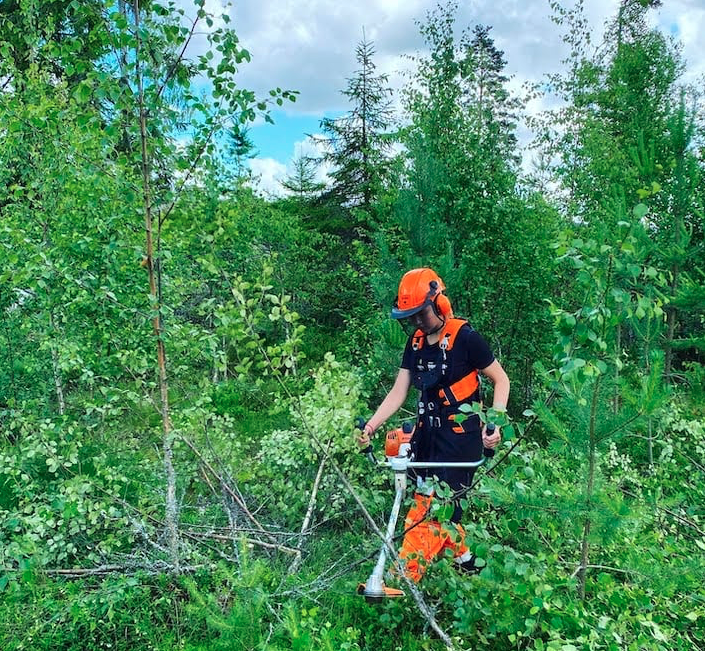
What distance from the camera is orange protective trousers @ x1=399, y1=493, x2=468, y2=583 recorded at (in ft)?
9.33

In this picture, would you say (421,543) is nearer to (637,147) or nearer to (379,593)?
(379,593)

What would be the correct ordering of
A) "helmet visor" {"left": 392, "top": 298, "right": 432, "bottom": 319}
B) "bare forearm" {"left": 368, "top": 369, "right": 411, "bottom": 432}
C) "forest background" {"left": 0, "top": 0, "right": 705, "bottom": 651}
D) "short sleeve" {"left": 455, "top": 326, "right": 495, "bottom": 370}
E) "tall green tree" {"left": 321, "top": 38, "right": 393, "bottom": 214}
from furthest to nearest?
"tall green tree" {"left": 321, "top": 38, "right": 393, "bottom": 214}
"bare forearm" {"left": 368, "top": 369, "right": 411, "bottom": 432}
"short sleeve" {"left": 455, "top": 326, "right": 495, "bottom": 370}
"helmet visor" {"left": 392, "top": 298, "right": 432, "bottom": 319}
"forest background" {"left": 0, "top": 0, "right": 705, "bottom": 651}

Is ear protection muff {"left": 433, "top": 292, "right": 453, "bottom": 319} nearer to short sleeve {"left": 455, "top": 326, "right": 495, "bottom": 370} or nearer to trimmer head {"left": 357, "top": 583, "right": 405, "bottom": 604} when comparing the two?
short sleeve {"left": 455, "top": 326, "right": 495, "bottom": 370}

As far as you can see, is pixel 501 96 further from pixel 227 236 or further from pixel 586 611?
pixel 586 611

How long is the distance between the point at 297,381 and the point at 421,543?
1.22 metres

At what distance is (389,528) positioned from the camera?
2869 millimetres

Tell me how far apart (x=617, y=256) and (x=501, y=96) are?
505 cm

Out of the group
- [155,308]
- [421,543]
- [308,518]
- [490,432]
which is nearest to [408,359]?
[490,432]

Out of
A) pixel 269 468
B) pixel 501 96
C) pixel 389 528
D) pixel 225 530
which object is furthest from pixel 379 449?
pixel 501 96

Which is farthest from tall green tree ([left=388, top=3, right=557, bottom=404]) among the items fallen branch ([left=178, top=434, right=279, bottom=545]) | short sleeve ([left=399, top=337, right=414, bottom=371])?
fallen branch ([left=178, top=434, right=279, bottom=545])

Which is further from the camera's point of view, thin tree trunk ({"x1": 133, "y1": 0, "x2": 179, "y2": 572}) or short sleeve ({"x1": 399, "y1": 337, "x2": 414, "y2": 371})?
short sleeve ({"x1": 399, "y1": 337, "x2": 414, "y2": 371})

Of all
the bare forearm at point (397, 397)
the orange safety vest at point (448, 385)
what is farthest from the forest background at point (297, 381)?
the orange safety vest at point (448, 385)

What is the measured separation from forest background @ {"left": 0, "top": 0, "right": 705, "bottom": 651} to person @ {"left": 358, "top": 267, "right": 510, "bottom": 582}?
0.23 metres

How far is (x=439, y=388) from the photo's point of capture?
3.27 m
